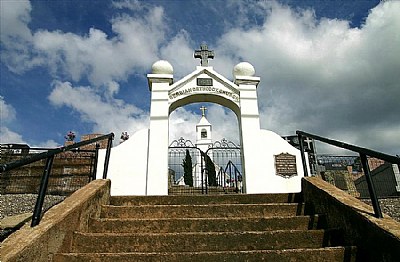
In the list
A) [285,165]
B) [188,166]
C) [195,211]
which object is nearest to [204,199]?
[195,211]

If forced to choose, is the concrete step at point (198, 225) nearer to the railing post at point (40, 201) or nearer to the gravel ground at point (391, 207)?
the railing post at point (40, 201)

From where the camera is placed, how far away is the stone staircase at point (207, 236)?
2797 millimetres

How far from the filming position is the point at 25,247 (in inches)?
91.8

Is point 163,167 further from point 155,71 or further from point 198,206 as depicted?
point 198,206

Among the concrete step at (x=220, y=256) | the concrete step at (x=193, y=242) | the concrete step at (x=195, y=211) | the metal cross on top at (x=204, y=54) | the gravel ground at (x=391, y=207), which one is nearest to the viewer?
the concrete step at (x=220, y=256)

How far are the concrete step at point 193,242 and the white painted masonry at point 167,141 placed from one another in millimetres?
3769

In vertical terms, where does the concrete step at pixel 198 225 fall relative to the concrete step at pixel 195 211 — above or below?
below

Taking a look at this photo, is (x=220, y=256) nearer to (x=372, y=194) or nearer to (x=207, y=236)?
(x=207, y=236)

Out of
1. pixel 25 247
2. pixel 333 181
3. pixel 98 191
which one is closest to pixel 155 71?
pixel 98 191

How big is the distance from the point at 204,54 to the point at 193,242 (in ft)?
21.8

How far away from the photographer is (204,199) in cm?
444

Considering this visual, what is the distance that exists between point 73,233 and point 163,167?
4021mm

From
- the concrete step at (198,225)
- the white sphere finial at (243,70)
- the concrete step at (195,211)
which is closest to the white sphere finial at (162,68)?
the white sphere finial at (243,70)

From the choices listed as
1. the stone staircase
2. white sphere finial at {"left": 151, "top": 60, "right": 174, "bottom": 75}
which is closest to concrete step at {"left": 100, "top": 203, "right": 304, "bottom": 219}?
the stone staircase
